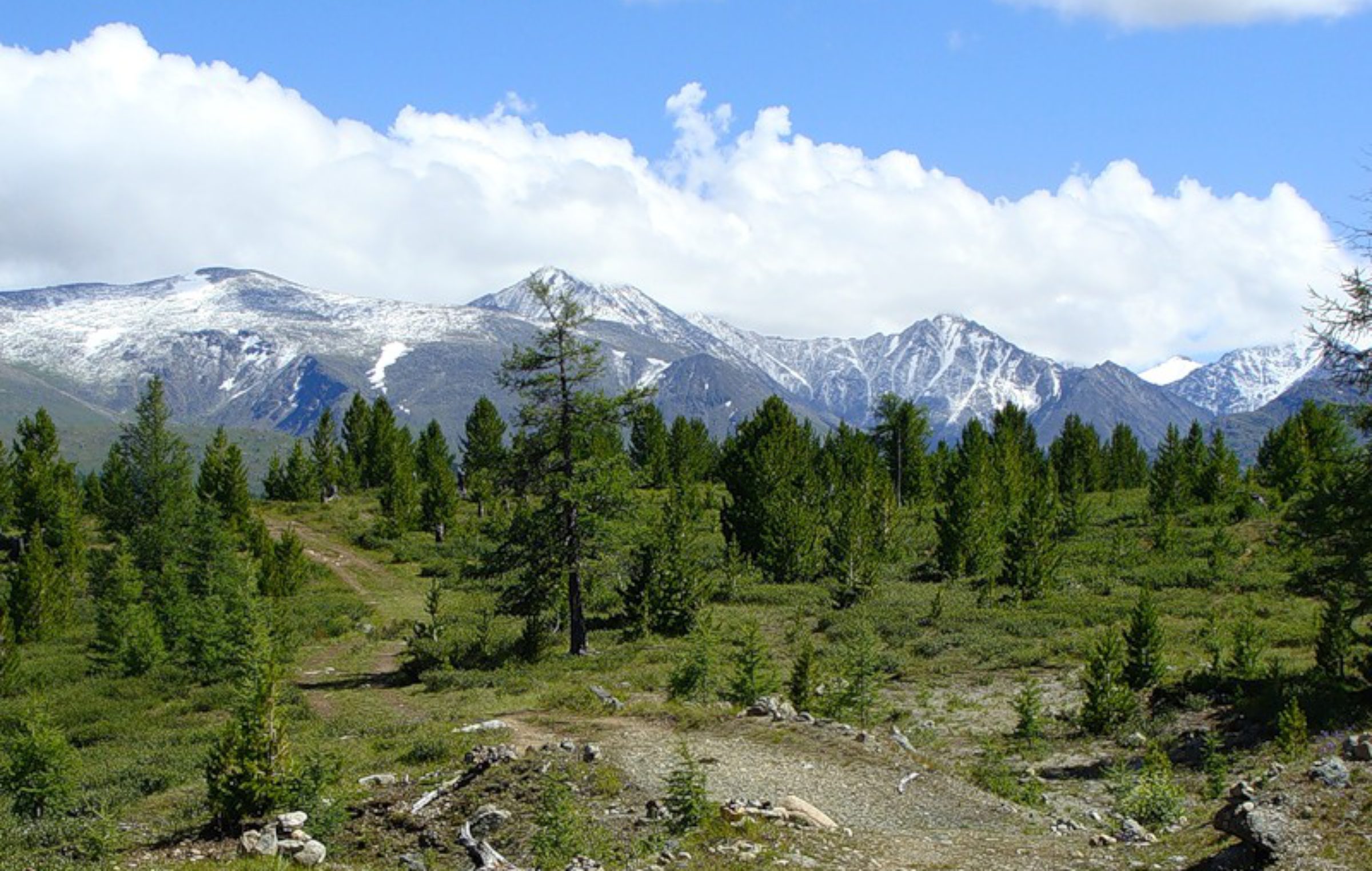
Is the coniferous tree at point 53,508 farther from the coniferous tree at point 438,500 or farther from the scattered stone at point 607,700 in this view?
the scattered stone at point 607,700

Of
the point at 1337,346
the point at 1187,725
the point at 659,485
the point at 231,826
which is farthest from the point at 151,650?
the point at 659,485

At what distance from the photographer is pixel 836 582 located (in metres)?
48.9

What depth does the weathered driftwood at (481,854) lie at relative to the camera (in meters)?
13.5

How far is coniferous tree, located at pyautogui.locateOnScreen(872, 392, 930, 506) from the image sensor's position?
8319 centimetres

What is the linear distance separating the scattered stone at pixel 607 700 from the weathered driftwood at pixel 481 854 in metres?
8.29

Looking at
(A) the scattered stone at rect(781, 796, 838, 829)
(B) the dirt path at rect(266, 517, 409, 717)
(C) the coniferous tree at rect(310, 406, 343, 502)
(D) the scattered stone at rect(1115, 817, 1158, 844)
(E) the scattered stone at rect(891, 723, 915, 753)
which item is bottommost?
(B) the dirt path at rect(266, 517, 409, 717)

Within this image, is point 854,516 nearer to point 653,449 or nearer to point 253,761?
point 253,761

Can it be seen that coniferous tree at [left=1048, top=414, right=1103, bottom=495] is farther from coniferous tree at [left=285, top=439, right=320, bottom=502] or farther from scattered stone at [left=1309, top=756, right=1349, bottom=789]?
scattered stone at [left=1309, top=756, right=1349, bottom=789]

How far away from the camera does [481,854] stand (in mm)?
14125

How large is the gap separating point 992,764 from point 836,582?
27515 mm

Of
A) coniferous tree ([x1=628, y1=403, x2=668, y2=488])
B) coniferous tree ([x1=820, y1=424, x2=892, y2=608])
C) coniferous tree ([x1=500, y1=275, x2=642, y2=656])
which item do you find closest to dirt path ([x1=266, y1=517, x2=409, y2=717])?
coniferous tree ([x1=500, y1=275, x2=642, y2=656])

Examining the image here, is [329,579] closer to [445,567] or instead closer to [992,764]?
[445,567]

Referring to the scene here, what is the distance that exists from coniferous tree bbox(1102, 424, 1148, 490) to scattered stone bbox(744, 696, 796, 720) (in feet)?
288

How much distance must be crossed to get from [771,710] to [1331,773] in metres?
10.8
